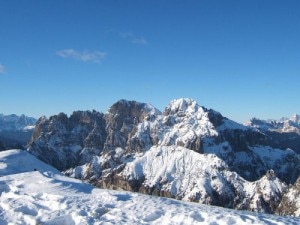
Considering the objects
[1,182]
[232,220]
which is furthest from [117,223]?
[1,182]

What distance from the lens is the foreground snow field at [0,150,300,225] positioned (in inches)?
1219

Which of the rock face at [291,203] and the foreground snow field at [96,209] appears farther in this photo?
the rock face at [291,203]

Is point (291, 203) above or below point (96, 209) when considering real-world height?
below

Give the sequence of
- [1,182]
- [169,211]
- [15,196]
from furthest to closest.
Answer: [1,182], [15,196], [169,211]

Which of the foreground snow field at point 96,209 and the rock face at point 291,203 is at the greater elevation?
the foreground snow field at point 96,209

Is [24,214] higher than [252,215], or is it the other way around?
[252,215]

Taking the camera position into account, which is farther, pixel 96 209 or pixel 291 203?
pixel 291 203

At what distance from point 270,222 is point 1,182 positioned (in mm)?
27040

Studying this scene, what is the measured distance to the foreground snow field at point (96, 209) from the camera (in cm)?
3097

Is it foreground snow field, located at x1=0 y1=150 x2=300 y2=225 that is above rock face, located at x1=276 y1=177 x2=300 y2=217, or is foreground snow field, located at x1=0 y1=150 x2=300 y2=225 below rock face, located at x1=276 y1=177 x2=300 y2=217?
above

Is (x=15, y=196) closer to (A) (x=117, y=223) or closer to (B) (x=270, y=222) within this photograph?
(A) (x=117, y=223)

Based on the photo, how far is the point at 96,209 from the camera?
33.7m

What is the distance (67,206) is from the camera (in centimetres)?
3453

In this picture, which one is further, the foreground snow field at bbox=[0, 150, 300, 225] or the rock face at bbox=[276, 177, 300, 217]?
the rock face at bbox=[276, 177, 300, 217]
